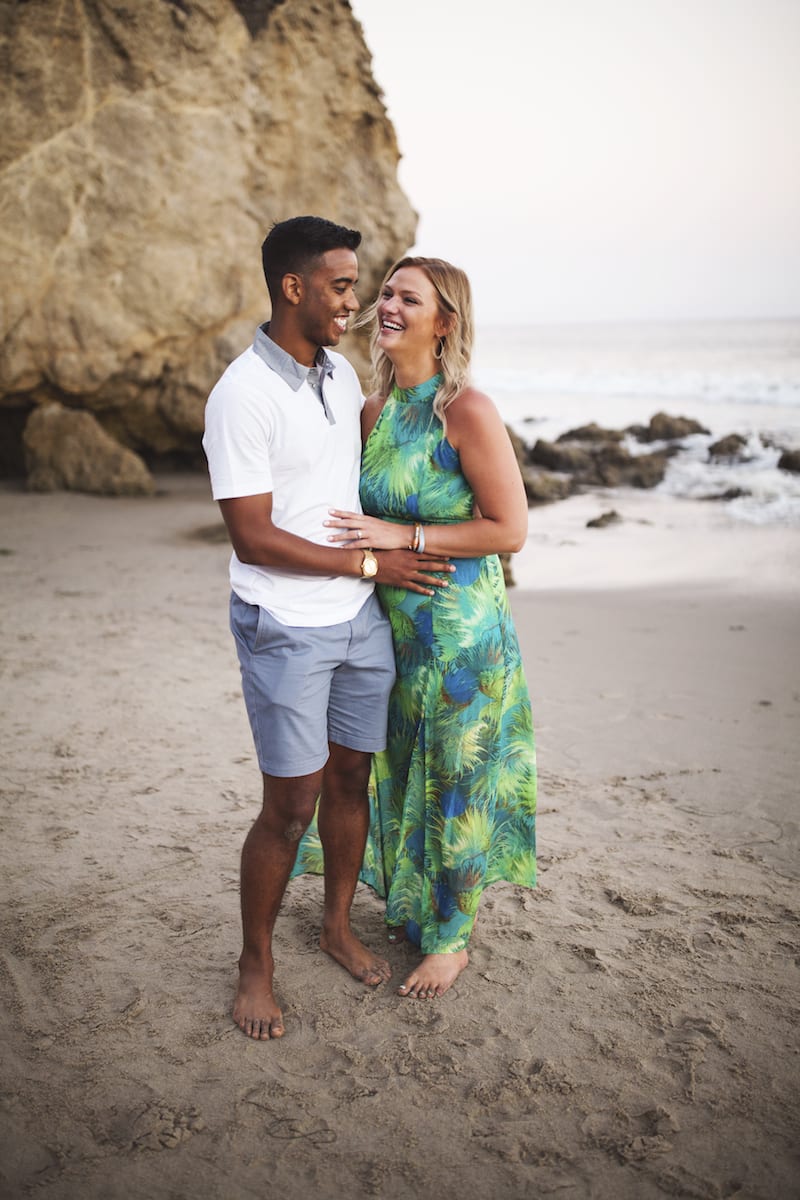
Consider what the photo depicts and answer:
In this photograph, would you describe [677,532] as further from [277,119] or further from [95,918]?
[95,918]

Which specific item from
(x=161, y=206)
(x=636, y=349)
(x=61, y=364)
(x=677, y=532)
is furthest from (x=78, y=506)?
(x=636, y=349)

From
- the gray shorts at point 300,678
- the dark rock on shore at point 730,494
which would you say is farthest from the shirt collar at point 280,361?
the dark rock on shore at point 730,494

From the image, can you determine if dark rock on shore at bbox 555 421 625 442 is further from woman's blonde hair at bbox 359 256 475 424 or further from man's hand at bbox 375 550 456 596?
man's hand at bbox 375 550 456 596

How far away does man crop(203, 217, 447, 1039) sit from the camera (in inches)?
95.6

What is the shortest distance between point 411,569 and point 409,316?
0.71m

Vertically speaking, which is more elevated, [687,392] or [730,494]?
[687,392]

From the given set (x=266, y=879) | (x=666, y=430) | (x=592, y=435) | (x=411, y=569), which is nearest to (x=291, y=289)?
(x=411, y=569)

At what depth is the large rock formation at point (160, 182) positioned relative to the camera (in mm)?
9844

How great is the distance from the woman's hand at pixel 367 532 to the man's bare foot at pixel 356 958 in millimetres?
1254

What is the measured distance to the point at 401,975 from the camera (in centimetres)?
297

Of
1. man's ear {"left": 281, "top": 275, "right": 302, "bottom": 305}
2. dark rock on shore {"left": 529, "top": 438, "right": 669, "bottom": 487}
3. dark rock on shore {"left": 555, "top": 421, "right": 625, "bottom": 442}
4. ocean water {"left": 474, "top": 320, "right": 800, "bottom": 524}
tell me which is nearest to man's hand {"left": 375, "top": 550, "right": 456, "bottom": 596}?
man's ear {"left": 281, "top": 275, "right": 302, "bottom": 305}

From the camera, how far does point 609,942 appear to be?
10.2 ft

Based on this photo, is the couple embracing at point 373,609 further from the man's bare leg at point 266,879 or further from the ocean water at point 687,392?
the ocean water at point 687,392

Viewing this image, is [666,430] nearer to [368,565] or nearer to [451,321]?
[451,321]
